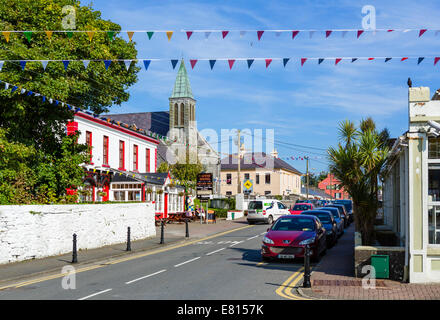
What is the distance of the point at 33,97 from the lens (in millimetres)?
19969

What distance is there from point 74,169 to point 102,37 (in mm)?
6121

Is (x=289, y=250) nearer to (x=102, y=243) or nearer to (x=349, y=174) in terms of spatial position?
(x=349, y=174)

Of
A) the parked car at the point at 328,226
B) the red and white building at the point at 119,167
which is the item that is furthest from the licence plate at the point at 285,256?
the red and white building at the point at 119,167

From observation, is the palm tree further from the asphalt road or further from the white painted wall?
the white painted wall

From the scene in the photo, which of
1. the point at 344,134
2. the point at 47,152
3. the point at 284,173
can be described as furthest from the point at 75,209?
the point at 284,173

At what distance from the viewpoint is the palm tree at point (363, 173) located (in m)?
14.7

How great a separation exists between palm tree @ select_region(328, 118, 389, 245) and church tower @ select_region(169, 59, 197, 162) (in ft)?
212

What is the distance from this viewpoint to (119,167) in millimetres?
36938

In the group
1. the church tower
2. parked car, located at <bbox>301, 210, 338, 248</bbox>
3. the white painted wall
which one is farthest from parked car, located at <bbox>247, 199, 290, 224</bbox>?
the church tower

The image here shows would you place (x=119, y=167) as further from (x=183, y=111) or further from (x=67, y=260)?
(x=183, y=111)

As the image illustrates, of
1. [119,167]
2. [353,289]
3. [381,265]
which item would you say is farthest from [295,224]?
[119,167]

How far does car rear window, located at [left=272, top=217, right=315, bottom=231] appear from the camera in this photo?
1756 centimetres

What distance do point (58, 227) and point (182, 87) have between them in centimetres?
6562

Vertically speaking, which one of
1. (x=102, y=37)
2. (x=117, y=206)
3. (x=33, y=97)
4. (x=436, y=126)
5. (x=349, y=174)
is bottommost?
(x=117, y=206)
